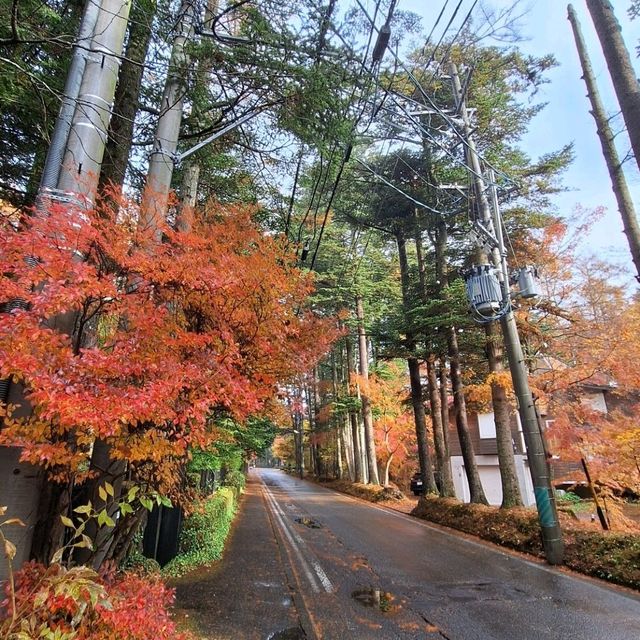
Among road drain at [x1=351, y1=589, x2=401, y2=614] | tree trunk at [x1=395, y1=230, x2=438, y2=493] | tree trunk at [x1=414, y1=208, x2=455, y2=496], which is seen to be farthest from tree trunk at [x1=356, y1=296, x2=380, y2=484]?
road drain at [x1=351, y1=589, x2=401, y2=614]

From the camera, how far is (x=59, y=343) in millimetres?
3002

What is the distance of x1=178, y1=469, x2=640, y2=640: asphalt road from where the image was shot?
4465mm

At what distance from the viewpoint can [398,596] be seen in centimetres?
560

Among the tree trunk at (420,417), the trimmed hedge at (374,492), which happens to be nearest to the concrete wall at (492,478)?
the trimmed hedge at (374,492)

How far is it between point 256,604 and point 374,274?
17560 mm

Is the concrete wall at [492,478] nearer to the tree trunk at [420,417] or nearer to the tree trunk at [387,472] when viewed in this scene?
the tree trunk at [387,472]

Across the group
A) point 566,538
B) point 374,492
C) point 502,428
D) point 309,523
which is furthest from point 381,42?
point 374,492

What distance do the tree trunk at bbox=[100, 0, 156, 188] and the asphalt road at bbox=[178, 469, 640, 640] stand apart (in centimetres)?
587

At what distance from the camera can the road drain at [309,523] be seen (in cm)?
1168

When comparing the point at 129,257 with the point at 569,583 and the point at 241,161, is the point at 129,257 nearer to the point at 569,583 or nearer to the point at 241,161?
the point at 241,161

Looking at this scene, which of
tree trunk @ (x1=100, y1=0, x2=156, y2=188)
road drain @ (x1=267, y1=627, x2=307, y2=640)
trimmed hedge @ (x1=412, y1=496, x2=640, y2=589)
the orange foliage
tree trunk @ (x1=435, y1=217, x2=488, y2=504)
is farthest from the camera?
tree trunk @ (x1=435, y1=217, x2=488, y2=504)

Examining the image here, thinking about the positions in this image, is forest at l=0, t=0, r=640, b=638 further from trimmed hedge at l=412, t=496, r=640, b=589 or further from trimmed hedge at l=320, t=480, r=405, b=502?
trimmed hedge at l=320, t=480, r=405, b=502

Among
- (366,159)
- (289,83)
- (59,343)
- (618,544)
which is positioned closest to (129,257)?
(59,343)

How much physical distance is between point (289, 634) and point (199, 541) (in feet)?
12.0
